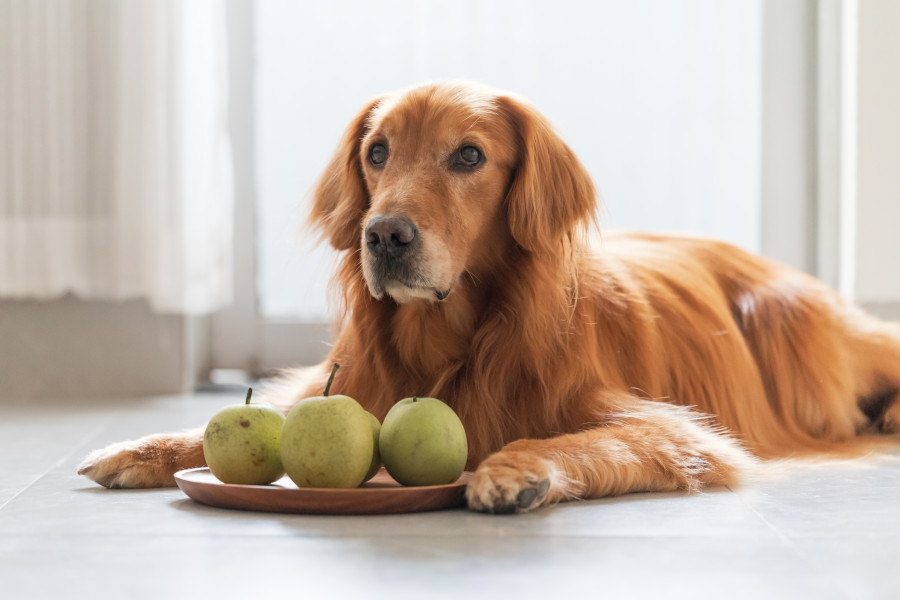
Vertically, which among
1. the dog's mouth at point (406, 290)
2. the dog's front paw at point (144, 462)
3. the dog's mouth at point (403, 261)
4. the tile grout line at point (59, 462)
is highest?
the dog's mouth at point (403, 261)

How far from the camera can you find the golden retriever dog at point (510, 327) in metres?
2.13

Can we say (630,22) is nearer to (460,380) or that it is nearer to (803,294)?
(803,294)

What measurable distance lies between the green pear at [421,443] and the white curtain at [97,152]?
2.26 m

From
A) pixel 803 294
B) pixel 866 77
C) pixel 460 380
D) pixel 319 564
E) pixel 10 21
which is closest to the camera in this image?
pixel 319 564

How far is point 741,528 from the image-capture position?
179 centimetres

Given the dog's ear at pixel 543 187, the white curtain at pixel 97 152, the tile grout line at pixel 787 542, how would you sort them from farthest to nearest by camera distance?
1. the white curtain at pixel 97 152
2. the dog's ear at pixel 543 187
3. the tile grout line at pixel 787 542

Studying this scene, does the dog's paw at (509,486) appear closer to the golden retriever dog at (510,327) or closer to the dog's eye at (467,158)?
the golden retriever dog at (510,327)

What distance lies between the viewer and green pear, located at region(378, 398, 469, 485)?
1.93 meters

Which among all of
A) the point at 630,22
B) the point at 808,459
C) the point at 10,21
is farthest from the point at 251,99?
the point at 808,459

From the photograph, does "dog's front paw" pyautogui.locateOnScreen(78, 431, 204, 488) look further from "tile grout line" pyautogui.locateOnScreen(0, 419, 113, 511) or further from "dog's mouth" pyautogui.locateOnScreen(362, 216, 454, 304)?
"dog's mouth" pyautogui.locateOnScreen(362, 216, 454, 304)

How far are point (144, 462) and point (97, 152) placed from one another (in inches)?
84.8

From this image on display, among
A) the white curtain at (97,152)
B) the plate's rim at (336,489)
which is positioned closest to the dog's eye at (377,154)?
the plate's rim at (336,489)

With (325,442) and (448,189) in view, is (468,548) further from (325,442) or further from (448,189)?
(448,189)

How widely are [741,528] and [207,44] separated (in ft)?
10.3
